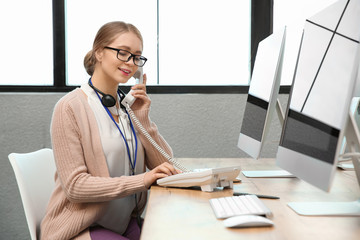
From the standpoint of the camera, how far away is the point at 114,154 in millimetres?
1311

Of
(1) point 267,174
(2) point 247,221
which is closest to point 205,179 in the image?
(2) point 247,221

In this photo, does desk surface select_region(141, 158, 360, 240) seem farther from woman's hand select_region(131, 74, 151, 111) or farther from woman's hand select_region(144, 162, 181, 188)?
woman's hand select_region(131, 74, 151, 111)

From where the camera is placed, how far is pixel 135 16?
7.77 feet

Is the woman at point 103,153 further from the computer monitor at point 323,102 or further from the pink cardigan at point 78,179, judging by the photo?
the computer monitor at point 323,102

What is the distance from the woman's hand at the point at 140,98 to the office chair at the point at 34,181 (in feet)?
1.31

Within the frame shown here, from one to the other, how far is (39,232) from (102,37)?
2.38ft

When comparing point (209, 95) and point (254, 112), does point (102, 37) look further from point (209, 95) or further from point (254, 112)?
point (209, 95)

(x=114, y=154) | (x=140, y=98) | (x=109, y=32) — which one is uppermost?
(x=109, y=32)

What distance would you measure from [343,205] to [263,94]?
1.82 feet

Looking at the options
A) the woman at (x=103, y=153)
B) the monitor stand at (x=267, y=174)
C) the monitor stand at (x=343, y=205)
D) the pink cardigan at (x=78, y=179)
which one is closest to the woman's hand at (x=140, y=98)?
the woman at (x=103, y=153)

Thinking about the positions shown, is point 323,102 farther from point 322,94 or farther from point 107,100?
point 107,100

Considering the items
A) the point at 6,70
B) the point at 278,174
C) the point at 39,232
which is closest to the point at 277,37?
the point at 278,174

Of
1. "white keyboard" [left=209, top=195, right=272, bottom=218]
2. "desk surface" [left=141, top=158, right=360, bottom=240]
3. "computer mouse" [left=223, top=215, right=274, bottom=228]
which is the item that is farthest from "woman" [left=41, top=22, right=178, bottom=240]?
"computer mouse" [left=223, top=215, right=274, bottom=228]

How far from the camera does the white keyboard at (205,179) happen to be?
113cm
